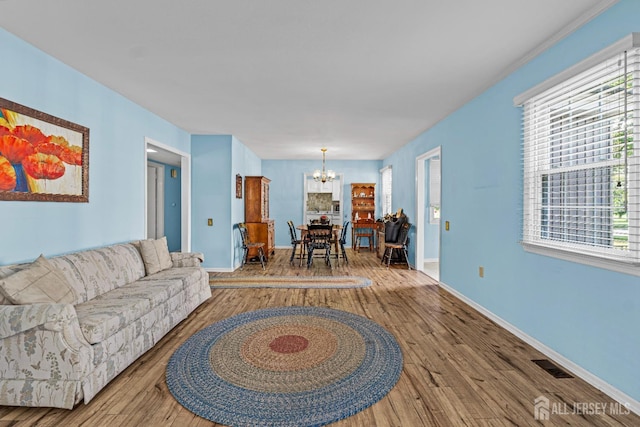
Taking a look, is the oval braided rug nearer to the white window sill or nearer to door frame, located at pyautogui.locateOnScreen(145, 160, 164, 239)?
the white window sill

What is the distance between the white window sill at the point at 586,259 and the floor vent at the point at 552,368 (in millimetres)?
854

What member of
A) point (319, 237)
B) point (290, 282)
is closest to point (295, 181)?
point (319, 237)

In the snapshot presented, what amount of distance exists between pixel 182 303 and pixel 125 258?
0.80 m

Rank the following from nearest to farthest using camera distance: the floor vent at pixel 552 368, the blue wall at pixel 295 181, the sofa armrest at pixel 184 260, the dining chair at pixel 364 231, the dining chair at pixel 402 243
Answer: the floor vent at pixel 552 368, the sofa armrest at pixel 184 260, the dining chair at pixel 402 243, the dining chair at pixel 364 231, the blue wall at pixel 295 181

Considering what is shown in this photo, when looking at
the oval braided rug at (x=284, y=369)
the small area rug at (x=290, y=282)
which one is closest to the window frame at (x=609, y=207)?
the oval braided rug at (x=284, y=369)

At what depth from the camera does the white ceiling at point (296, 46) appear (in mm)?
2082

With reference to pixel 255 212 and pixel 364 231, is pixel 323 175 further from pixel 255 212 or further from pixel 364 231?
pixel 364 231

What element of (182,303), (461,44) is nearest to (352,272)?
(182,303)

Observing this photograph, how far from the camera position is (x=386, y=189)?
849cm

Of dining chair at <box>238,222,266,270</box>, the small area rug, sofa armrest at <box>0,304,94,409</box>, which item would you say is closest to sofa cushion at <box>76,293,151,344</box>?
A: sofa armrest at <box>0,304,94,409</box>

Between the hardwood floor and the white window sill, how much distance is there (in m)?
0.86

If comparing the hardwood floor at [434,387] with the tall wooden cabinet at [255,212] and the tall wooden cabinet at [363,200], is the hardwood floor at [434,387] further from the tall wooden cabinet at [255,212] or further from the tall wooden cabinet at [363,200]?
the tall wooden cabinet at [363,200]

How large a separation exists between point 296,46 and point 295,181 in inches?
251

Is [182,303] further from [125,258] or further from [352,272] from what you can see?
[352,272]
